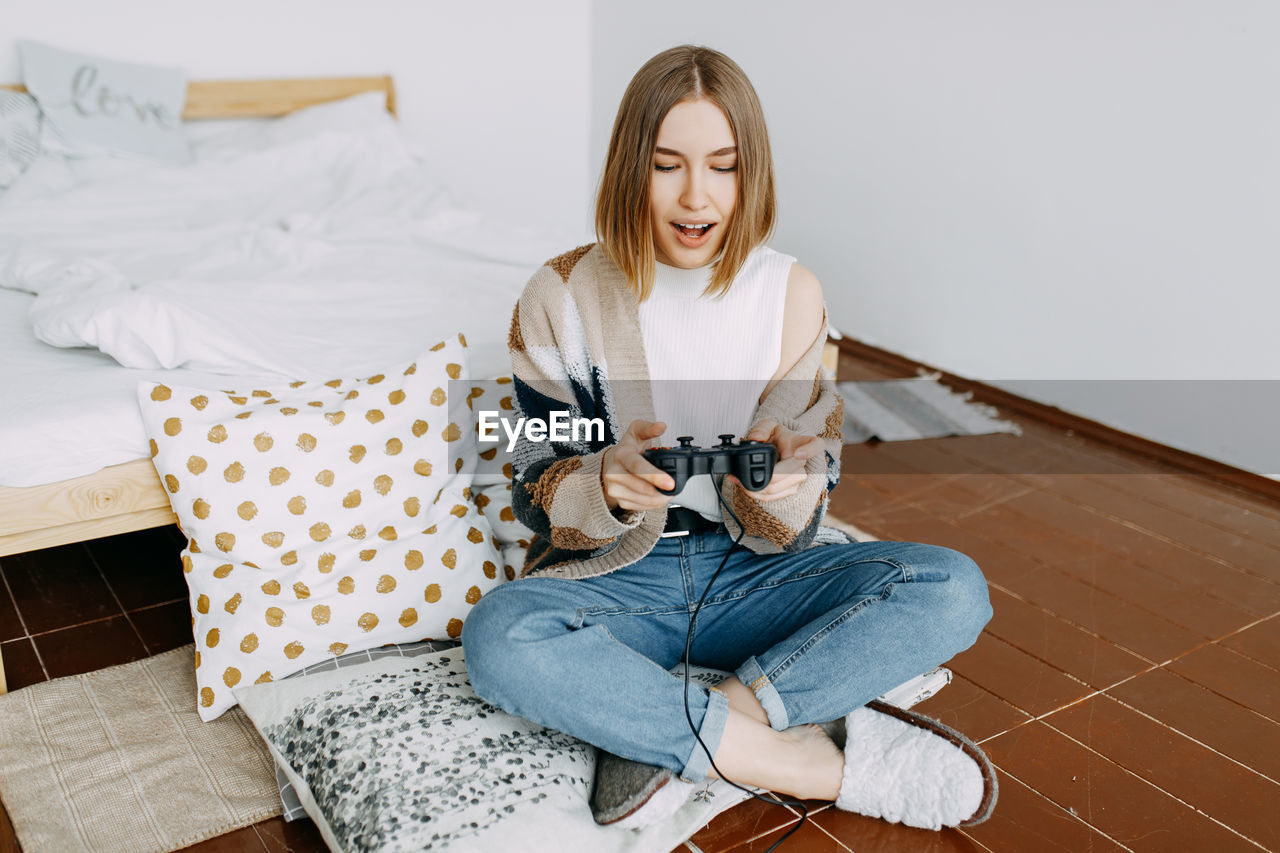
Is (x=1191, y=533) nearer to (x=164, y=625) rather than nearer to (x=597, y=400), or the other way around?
(x=597, y=400)

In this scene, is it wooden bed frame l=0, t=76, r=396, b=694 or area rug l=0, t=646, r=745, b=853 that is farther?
wooden bed frame l=0, t=76, r=396, b=694

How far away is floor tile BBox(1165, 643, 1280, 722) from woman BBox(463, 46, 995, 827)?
51 cm

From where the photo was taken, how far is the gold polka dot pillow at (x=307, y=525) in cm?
136

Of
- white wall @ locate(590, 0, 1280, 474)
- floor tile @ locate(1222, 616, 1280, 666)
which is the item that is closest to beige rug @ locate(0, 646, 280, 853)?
floor tile @ locate(1222, 616, 1280, 666)

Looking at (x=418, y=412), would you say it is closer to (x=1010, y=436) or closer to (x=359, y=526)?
(x=359, y=526)

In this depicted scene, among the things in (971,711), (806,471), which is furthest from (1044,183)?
(806,471)

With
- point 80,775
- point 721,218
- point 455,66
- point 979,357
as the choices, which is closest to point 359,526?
point 80,775

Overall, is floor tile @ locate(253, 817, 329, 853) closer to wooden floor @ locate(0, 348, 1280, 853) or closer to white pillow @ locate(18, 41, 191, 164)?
wooden floor @ locate(0, 348, 1280, 853)

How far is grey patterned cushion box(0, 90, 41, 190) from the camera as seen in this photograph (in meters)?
2.41

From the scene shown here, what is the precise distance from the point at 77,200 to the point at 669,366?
167 centimetres

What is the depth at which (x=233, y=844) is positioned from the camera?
1.18m

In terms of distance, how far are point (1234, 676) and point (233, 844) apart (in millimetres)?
1380

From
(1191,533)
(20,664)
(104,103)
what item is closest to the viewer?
(20,664)

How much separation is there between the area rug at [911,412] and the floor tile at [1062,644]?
0.78 metres
